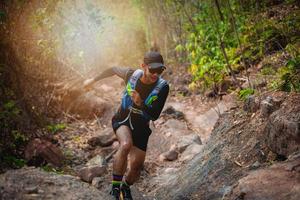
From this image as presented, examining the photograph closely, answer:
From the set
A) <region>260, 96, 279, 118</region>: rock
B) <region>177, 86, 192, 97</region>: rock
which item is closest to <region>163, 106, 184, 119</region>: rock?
<region>177, 86, 192, 97</region>: rock

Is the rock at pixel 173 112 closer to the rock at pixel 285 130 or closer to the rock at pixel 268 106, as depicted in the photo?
the rock at pixel 268 106

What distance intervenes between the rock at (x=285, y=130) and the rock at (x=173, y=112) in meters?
4.77

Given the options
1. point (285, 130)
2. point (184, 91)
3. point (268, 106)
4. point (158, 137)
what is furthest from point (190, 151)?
point (184, 91)

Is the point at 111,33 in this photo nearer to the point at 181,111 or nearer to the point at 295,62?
the point at 181,111

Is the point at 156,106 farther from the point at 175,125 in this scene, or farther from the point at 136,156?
the point at 175,125

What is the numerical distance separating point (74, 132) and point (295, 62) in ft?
17.8

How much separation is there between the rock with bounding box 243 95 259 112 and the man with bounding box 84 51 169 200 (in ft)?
4.10

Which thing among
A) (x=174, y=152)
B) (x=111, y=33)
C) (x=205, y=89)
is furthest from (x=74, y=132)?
(x=111, y=33)

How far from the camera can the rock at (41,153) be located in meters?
6.41

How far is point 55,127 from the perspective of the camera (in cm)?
837

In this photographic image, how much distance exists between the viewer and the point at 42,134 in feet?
24.7

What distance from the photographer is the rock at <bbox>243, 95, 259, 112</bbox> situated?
5203 millimetres

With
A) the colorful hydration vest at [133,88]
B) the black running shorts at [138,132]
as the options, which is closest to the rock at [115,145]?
the black running shorts at [138,132]

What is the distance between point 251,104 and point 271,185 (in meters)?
2.20
